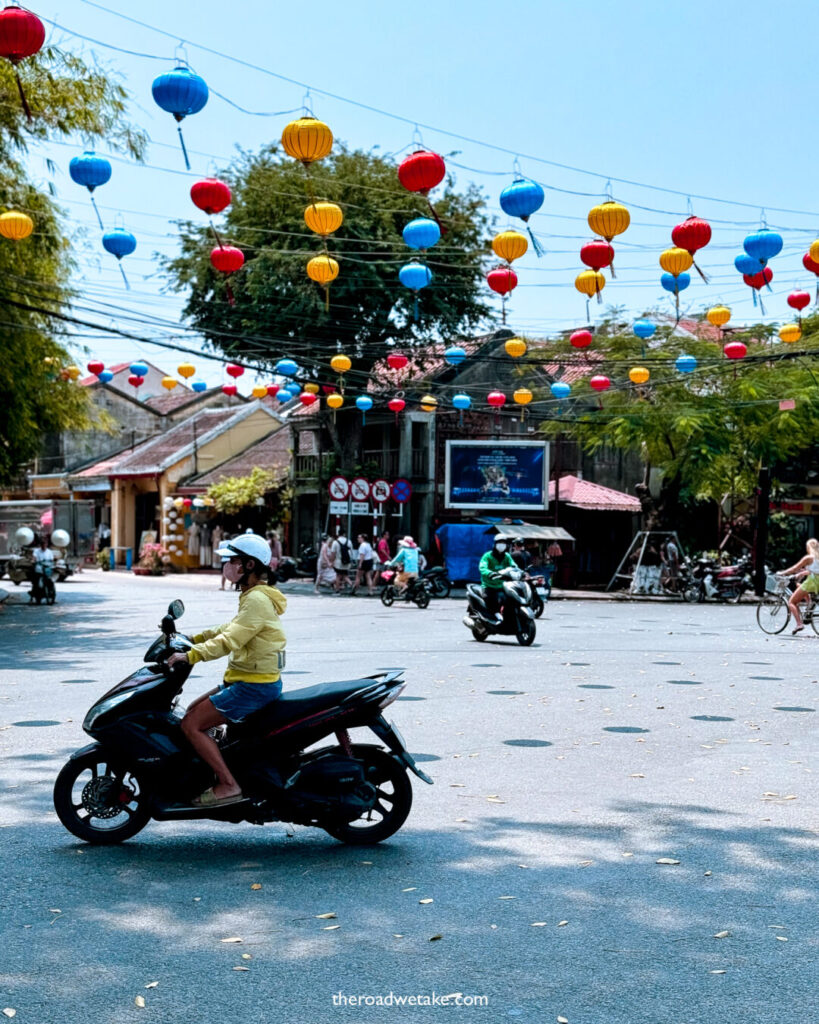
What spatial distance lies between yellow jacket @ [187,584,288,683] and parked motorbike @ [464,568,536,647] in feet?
36.6

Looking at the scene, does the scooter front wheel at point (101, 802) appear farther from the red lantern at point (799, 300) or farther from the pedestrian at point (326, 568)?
the pedestrian at point (326, 568)

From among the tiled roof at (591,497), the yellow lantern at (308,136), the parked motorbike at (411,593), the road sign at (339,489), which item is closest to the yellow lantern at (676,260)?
the yellow lantern at (308,136)

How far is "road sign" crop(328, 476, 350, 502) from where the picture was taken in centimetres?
3303

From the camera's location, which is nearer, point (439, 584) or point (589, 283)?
point (589, 283)

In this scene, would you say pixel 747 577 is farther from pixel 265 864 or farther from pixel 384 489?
pixel 265 864

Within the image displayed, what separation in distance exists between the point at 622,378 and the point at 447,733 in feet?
79.5

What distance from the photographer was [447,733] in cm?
891

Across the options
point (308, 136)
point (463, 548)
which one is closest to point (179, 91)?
point (308, 136)

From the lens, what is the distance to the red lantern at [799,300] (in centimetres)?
1669

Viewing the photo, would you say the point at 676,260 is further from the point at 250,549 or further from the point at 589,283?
the point at 250,549

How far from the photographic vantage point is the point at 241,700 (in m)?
5.52

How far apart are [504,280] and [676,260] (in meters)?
2.47

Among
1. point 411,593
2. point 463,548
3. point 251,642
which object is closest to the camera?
point 251,642

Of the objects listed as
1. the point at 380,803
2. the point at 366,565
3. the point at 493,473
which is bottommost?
the point at 380,803
